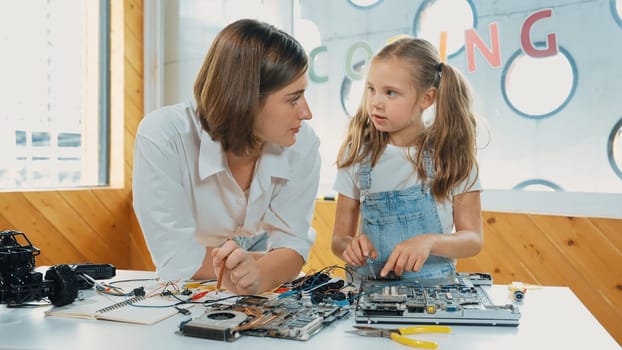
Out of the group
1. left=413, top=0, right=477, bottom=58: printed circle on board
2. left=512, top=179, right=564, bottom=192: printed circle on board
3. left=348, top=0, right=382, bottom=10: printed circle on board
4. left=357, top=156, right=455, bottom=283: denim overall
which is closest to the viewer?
left=357, top=156, right=455, bottom=283: denim overall

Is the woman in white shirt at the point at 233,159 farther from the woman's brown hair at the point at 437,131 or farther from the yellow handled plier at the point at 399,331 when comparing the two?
the yellow handled plier at the point at 399,331

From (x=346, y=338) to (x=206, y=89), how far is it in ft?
2.36

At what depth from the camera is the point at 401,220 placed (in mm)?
Result: 1465

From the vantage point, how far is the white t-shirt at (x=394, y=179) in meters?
1.49

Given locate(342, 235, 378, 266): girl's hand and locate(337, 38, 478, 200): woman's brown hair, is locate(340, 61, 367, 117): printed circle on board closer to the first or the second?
locate(337, 38, 478, 200): woman's brown hair

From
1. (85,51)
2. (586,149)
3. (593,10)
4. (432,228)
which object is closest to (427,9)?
(593,10)


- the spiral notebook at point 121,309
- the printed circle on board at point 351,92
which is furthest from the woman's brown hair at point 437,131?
the printed circle on board at point 351,92

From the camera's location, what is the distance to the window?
9.16ft

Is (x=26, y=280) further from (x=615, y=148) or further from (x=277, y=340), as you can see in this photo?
(x=615, y=148)

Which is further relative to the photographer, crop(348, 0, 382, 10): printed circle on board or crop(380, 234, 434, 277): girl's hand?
crop(348, 0, 382, 10): printed circle on board

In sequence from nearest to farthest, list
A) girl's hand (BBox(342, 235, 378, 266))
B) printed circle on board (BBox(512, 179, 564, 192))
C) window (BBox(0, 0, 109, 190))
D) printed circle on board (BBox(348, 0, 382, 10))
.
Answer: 1. girl's hand (BBox(342, 235, 378, 266))
2. printed circle on board (BBox(512, 179, 564, 192))
3. printed circle on board (BBox(348, 0, 382, 10))
4. window (BBox(0, 0, 109, 190))

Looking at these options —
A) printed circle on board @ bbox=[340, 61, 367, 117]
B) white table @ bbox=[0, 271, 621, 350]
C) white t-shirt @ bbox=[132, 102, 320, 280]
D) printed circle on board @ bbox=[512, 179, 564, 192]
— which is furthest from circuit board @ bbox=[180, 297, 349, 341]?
printed circle on board @ bbox=[340, 61, 367, 117]

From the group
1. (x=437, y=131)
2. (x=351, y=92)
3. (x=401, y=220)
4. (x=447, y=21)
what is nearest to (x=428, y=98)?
(x=437, y=131)

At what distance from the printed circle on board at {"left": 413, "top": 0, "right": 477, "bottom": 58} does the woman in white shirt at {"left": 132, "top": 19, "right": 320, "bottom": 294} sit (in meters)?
1.21
